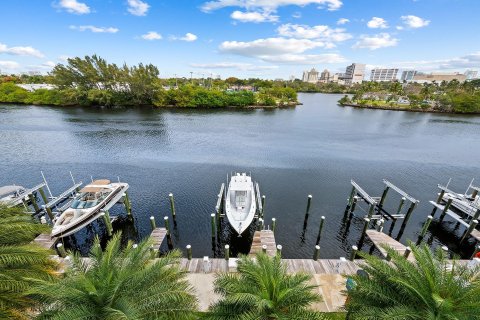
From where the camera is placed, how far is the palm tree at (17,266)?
23.3ft

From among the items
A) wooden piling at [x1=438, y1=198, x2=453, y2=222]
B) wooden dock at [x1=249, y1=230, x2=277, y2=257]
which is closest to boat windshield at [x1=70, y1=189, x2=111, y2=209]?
wooden dock at [x1=249, y1=230, x2=277, y2=257]

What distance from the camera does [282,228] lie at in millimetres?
21844

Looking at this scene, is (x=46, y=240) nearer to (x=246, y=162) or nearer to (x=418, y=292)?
(x=418, y=292)

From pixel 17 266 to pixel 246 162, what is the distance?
99.5 feet

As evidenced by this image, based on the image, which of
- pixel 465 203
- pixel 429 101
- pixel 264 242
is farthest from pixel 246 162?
pixel 429 101

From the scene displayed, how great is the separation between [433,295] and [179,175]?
29.0 meters

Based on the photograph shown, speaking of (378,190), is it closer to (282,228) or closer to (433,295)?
(282,228)

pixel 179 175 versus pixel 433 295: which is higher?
pixel 433 295

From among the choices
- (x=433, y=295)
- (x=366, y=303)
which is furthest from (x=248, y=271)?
(x=433, y=295)

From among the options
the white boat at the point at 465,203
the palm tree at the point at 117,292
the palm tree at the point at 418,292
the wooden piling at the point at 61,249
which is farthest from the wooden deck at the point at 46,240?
the white boat at the point at 465,203

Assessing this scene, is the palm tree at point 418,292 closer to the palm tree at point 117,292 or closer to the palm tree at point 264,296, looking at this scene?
the palm tree at point 264,296

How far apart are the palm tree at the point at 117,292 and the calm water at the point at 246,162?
1171 centimetres

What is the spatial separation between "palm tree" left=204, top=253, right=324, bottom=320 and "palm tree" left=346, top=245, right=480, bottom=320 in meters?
1.67

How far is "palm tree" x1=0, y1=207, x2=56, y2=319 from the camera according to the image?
23.3 feet
